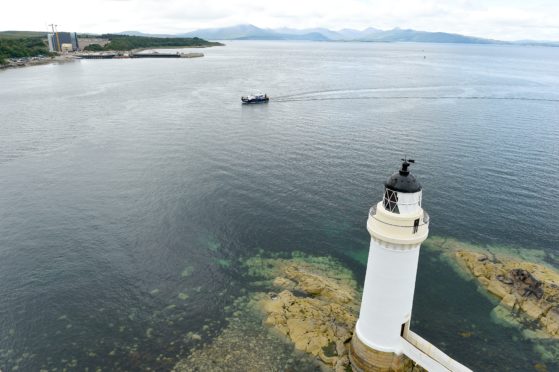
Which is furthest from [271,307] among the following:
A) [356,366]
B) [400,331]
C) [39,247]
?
[39,247]

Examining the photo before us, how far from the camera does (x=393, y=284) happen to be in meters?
19.1

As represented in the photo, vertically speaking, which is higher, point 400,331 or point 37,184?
point 400,331

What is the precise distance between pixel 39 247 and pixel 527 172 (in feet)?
205

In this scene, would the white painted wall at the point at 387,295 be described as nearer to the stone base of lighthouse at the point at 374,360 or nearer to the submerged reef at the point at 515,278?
the stone base of lighthouse at the point at 374,360

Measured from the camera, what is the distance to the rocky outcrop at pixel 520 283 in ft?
95.3

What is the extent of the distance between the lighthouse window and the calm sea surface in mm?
14680

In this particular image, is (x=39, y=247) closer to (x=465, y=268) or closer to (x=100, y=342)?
(x=100, y=342)

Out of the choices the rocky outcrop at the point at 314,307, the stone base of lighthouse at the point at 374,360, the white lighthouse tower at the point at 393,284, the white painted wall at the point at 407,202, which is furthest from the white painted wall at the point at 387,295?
the rocky outcrop at the point at 314,307

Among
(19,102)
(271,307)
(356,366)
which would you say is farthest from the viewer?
(19,102)

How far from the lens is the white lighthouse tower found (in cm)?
1778

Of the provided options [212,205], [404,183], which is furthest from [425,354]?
[212,205]

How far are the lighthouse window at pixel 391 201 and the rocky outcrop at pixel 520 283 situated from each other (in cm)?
1928

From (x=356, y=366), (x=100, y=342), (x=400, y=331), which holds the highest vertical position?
(x=400, y=331)

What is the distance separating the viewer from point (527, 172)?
55094 mm
